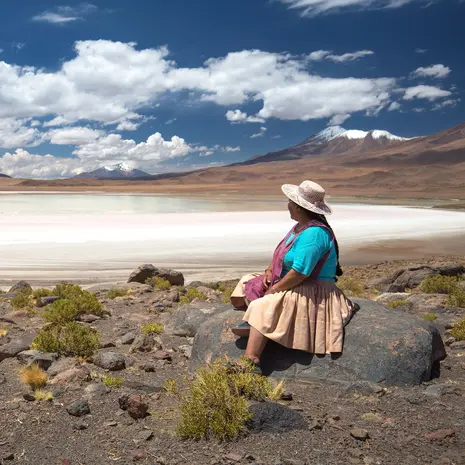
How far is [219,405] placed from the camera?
434cm

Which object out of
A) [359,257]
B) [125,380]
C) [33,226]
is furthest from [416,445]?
[33,226]

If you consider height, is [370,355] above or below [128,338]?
above

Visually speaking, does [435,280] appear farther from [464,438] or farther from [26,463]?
[26,463]

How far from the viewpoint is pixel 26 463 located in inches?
160

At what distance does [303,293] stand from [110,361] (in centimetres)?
243

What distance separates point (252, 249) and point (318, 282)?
17.0 m

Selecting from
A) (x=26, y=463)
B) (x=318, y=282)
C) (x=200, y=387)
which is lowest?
(x=26, y=463)

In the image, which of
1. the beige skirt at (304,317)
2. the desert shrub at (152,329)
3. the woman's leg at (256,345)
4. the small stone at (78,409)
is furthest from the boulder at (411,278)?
the small stone at (78,409)

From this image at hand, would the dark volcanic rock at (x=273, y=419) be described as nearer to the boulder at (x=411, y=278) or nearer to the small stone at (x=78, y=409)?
the small stone at (x=78, y=409)

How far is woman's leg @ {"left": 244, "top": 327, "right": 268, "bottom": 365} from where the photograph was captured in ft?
16.9

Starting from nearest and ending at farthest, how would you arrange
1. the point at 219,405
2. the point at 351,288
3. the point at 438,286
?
1. the point at 219,405
2. the point at 438,286
3. the point at 351,288

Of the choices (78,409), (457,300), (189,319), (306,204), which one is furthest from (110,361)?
(457,300)

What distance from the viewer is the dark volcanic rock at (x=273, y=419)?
4316 mm

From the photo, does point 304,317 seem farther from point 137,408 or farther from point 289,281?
point 137,408
